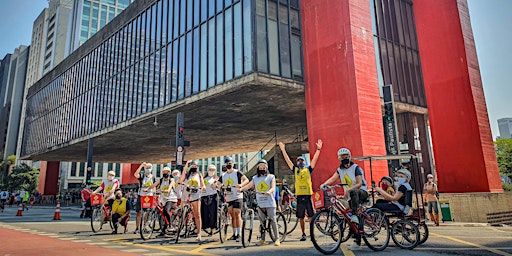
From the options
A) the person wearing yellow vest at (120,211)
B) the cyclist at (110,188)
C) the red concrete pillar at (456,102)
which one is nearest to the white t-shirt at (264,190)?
the person wearing yellow vest at (120,211)

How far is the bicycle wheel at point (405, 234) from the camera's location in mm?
6414

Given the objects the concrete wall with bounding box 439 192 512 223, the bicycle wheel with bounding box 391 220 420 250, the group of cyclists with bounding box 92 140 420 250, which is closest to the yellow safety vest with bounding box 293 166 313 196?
the group of cyclists with bounding box 92 140 420 250

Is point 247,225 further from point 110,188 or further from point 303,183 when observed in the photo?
point 110,188

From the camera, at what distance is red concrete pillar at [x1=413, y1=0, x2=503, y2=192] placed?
17.8m

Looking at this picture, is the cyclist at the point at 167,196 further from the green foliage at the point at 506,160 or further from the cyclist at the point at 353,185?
the green foliage at the point at 506,160

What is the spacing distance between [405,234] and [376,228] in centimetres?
69

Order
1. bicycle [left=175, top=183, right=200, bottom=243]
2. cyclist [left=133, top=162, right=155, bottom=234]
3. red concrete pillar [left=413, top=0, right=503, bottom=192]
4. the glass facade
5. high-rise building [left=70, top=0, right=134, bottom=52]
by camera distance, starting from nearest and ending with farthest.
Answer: bicycle [left=175, top=183, right=200, bottom=243] → cyclist [left=133, top=162, right=155, bottom=234] → red concrete pillar [left=413, top=0, right=503, bottom=192] → the glass facade → high-rise building [left=70, top=0, right=134, bottom=52]

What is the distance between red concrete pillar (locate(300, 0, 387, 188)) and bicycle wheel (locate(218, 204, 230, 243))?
9015 millimetres

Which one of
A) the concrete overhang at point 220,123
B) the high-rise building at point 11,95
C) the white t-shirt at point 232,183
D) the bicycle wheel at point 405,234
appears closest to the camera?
the bicycle wheel at point 405,234

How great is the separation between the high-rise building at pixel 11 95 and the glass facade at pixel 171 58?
76.2 m

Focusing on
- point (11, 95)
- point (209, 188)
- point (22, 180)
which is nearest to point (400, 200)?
point (209, 188)

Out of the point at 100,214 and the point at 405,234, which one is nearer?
the point at 405,234

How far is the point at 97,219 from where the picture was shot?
34.4ft

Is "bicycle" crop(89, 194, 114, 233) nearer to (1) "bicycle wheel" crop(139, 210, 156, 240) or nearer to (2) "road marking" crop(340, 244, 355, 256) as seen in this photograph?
(1) "bicycle wheel" crop(139, 210, 156, 240)
